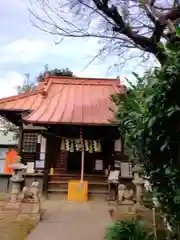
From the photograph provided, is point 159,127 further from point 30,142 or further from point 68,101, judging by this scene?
point 30,142

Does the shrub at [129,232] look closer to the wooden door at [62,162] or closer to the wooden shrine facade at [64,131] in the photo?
the wooden shrine facade at [64,131]

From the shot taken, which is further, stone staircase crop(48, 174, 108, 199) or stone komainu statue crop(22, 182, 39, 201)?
stone staircase crop(48, 174, 108, 199)

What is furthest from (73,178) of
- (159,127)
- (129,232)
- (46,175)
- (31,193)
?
(159,127)

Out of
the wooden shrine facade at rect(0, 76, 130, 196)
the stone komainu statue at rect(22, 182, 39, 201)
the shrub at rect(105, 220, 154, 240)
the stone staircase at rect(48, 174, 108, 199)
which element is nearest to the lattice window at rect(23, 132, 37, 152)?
the wooden shrine facade at rect(0, 76, 130, 196)

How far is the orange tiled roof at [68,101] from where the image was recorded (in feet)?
33.0

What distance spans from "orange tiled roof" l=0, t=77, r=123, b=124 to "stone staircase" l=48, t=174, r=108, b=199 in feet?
7.10

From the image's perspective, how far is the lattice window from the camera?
37.0 ft

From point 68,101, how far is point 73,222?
229 inches

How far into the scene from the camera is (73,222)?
6520 mm

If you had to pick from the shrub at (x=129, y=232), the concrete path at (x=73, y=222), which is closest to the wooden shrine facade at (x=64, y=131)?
the concrete path at (x=73, y=222)

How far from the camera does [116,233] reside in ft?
15.5

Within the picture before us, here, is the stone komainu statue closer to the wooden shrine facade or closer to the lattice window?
the wooden shrine facade

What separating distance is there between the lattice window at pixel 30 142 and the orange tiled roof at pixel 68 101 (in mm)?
1208

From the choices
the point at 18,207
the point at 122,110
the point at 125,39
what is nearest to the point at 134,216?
the point at 18,207
